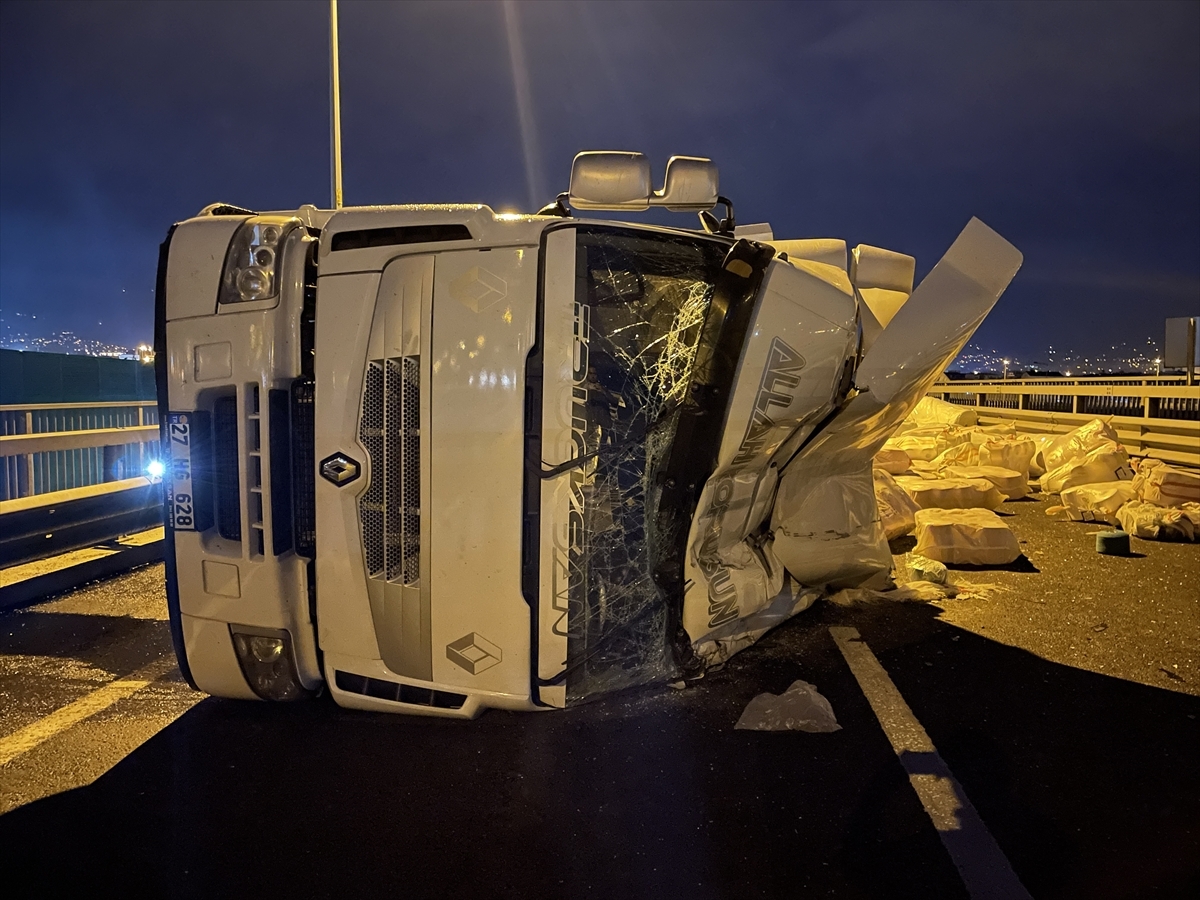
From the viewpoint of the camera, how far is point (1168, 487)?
Result: 682 cm

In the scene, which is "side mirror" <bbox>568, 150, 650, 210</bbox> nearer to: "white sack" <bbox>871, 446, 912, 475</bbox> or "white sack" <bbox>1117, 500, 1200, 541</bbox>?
"white sack" <bbox>871, 446, 912, 475</bbox>

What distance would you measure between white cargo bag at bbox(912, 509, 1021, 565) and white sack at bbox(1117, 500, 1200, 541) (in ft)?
6.34

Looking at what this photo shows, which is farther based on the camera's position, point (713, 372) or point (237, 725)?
point (237, 725)

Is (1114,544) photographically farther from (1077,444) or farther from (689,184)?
(689,184)

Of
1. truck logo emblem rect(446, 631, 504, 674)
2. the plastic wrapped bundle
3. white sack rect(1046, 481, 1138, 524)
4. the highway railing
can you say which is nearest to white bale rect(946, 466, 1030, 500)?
the plastic wrapped bundle

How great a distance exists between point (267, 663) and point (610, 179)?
229 centimetres

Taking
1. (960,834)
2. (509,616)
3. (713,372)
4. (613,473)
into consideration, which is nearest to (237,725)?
(509,616)

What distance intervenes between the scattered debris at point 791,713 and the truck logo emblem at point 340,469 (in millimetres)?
→ 1753

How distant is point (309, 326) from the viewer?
2541 mm

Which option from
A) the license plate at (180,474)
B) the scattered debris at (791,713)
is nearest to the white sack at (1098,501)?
the scattered debris at (791,713)

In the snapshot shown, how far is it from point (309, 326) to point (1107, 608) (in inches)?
181

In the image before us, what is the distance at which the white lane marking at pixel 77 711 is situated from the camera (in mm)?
2805

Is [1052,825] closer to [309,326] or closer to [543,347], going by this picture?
[543,347]

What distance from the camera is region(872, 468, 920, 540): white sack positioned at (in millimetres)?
5672
